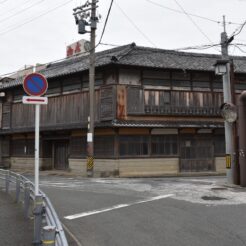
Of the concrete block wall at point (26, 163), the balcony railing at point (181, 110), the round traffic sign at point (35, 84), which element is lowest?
the concrete block wall at point (26, 163)

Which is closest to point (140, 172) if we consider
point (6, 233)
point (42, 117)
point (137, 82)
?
point (137, 82)

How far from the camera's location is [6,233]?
21.6 ft

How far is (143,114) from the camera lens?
20625mm

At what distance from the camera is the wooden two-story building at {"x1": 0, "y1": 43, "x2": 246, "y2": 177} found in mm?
20469

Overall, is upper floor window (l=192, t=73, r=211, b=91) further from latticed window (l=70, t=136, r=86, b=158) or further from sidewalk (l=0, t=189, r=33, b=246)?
sidewalk (l=0, t=189, r=33, b=246)

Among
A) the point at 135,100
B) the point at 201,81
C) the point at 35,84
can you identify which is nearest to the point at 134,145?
the point at 135,100

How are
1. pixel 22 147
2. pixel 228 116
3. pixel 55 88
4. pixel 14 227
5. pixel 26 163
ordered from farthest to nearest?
1. pixel 22 147
2. pixel 26 163
3. pixel 55 88
4. pixel 228 116
5. pixel 14 227

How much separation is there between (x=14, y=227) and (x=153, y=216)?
3364 mm

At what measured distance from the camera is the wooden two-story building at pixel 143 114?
2047 cm

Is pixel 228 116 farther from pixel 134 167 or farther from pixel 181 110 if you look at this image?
pixel 134 167

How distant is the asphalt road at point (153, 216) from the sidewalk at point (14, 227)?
0.84m

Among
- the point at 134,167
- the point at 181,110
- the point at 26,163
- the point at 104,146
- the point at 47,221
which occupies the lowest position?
the point at 47,221

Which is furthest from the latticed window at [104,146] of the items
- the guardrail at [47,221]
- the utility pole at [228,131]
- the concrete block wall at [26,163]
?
the guardrail at [47,221]

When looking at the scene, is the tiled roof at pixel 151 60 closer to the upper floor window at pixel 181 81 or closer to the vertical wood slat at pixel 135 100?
the upper floor window at pixel 181 81
